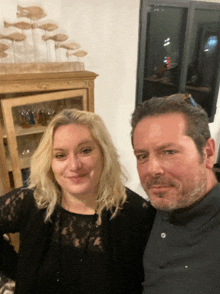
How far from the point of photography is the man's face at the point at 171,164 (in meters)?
0.86

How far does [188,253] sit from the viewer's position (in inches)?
34.2

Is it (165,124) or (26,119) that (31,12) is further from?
(165,124)

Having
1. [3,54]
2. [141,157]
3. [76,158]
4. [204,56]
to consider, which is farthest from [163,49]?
[141,157]

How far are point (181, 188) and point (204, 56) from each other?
3.12m

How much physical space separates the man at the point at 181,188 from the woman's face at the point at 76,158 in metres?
0.37

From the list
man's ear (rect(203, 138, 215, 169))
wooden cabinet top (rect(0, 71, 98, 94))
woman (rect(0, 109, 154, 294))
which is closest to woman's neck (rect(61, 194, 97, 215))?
woman (rect(0, 109, 154, 294))

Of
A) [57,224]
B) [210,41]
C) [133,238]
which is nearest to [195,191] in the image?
[133,238]

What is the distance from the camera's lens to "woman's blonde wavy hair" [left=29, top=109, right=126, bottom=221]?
127cm

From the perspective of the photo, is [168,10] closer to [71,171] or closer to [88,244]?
[71,171]

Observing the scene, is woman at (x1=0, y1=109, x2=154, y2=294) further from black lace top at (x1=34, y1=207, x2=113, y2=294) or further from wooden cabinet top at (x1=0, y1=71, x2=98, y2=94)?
wooden cabinet top at (x1=0, y1=71, x2=98, y2=94)

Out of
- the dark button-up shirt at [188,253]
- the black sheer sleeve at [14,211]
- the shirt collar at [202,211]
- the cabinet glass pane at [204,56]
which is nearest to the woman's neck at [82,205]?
the black sheer sleeve at [14,211]

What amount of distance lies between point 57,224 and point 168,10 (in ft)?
9.39

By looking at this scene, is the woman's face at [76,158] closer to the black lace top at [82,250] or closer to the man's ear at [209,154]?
the black lace top at [82,250]

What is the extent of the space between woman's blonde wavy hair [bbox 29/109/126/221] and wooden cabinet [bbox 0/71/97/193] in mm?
642
